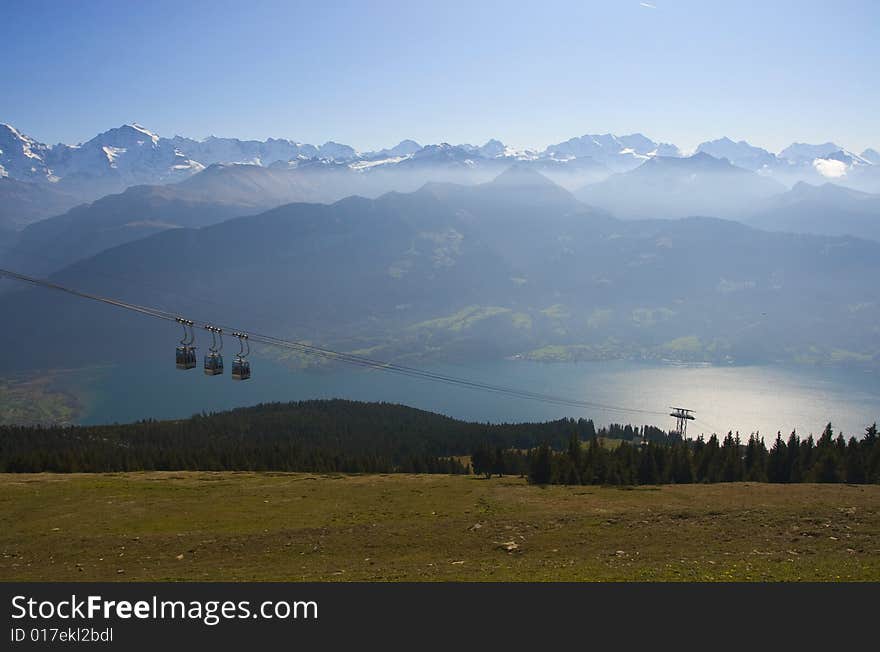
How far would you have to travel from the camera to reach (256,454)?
106 metres

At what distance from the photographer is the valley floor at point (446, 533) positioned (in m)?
32.6

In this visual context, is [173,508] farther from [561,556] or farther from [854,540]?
[854,540]

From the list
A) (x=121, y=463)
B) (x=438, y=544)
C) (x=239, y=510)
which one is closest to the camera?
(x=438, y=544)

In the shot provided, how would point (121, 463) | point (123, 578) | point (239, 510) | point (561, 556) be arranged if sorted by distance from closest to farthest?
point (123, 578) < point (561, 556) < point (239, 510) < point (121, 463)

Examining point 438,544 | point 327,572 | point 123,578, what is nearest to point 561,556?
point 438,544

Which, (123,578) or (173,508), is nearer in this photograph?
(123,578)

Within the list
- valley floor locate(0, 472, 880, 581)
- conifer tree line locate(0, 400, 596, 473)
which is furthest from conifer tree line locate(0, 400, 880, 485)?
valley floor locate(0, 472, 880, 581)

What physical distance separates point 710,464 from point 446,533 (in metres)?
44.1

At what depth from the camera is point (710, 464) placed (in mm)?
73062

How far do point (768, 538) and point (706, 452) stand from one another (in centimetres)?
4078

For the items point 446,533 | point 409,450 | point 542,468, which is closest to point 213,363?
point 446,533

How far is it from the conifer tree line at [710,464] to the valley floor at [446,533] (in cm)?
726

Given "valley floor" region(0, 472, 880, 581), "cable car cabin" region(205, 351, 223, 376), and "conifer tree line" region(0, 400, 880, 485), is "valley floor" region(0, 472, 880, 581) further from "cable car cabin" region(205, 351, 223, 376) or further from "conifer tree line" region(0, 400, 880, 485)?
"conifer tree line" region(0, 400, 880, 485)

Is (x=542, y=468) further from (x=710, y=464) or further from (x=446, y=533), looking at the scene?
(x=446, y=533)
